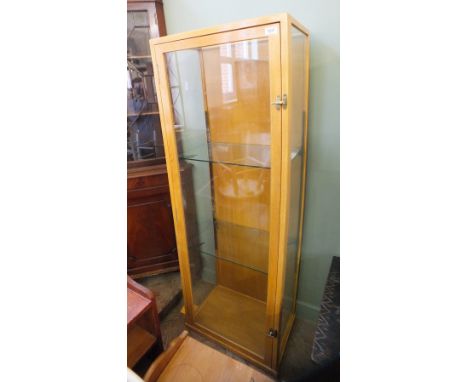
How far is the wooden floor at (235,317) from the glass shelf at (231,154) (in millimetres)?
903

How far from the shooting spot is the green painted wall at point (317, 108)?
43.1 inches

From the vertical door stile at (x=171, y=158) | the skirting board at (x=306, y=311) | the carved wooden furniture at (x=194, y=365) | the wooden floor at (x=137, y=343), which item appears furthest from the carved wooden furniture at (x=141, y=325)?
the skirting board at (x=306, y=311)

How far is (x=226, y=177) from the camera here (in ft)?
4.91

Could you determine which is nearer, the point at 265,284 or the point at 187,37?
the point at 187,37

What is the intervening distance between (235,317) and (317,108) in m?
1.32

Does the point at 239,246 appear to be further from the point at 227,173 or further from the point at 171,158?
the point at 171,158

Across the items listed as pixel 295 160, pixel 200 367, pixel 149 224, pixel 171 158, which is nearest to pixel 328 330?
pixel 200 367

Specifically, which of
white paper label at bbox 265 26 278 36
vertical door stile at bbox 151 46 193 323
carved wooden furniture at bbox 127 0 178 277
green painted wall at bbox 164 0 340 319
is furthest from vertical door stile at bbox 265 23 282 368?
carved wooden furniture at bbox 127 0 178 277

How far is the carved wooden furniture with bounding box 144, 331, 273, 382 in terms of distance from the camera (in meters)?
0.99
